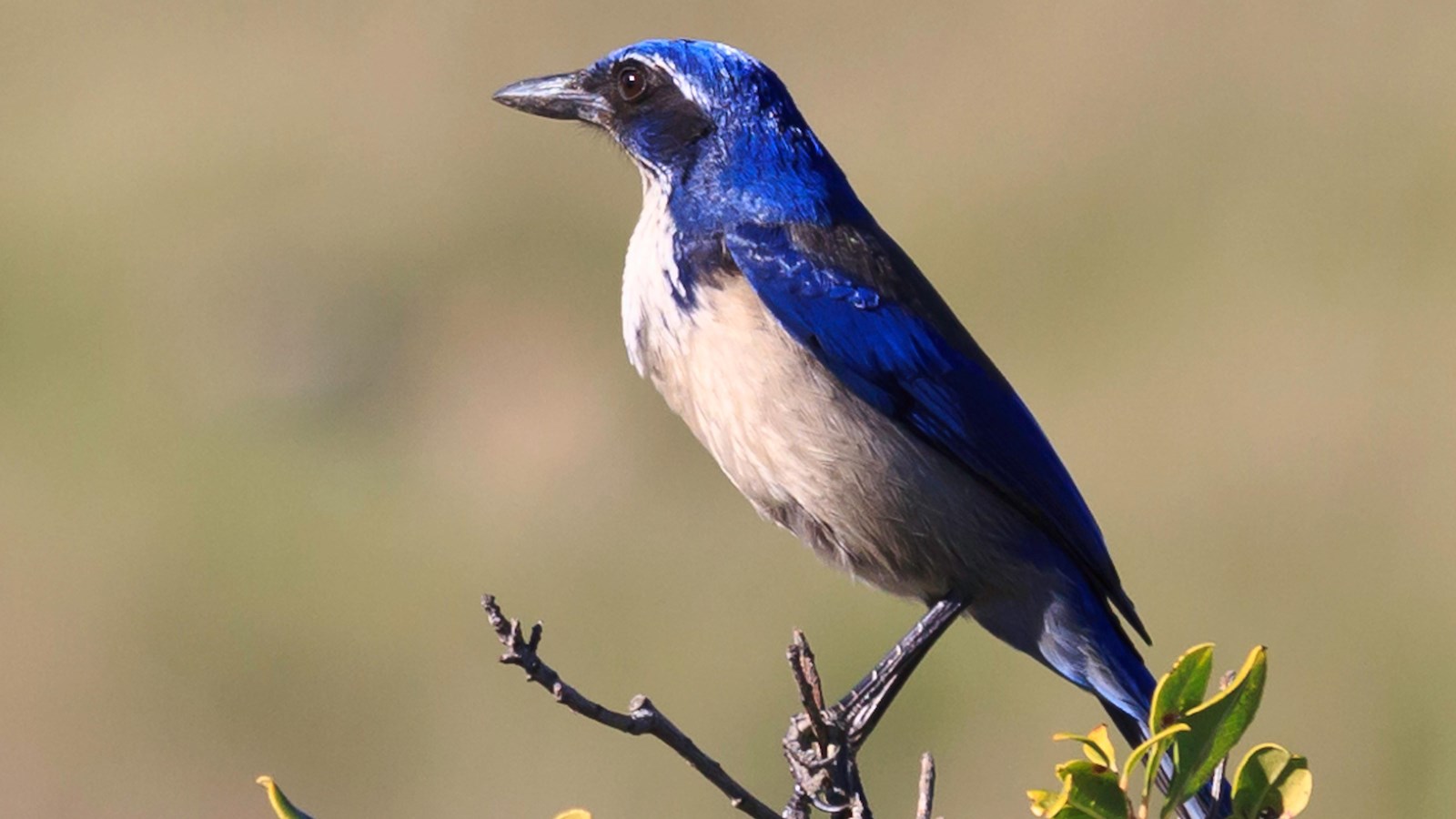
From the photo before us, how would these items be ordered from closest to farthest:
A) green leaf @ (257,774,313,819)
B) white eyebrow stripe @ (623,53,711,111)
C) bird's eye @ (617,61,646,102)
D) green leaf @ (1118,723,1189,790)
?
1. green leaf @ (257,774,313,819)
2. green leaf @ (1118,723,1189,790)
3. white eyebrow stripe @ (623,53,711,111)
4. bird's eye @ (617,61,646,102)

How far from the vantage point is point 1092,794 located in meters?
3.00

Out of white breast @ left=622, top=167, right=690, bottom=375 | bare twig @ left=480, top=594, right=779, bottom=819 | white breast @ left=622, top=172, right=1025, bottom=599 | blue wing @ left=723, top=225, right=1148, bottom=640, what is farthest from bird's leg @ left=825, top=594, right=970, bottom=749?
bare twig @ left=480, top=594, right=779, bottom=819

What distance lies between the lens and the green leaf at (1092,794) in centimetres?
298

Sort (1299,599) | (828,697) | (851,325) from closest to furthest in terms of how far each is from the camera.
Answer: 1. (851,325)
2. (828,697)
3. (1299,599)

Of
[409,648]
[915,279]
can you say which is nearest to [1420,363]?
[409,648]

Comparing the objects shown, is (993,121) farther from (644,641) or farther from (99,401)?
(99,401)

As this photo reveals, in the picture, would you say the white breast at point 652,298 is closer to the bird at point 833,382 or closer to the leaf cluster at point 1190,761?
the bird at point 833,382

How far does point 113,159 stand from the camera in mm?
11188

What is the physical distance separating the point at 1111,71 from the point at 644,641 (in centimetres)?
395

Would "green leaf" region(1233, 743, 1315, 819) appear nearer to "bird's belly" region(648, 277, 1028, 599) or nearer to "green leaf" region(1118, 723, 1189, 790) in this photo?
"green leaf" region(1118, 723, 1189, 790)

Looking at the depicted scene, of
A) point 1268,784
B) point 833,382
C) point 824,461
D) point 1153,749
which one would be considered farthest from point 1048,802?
point 833,382

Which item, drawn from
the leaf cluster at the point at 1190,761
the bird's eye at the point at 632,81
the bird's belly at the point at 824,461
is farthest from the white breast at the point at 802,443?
the leaf cluster at the point at 1190,761

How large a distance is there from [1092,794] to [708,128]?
2216mm

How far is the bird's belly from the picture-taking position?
14.2 ft
